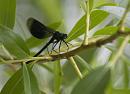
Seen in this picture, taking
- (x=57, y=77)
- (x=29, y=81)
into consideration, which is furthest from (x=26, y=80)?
(x=57, y=77)

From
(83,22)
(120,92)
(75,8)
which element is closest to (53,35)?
(83,22)

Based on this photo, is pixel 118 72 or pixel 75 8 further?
pixel 75 8

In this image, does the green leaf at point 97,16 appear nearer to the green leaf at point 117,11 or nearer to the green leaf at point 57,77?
the green leaf at point 117,11

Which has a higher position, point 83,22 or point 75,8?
point 83,22

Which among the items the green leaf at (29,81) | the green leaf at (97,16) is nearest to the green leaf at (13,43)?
the green leaf at (29,81)

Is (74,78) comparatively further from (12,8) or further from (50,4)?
(12,8)

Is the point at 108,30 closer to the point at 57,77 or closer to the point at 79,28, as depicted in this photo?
the point at 79,28

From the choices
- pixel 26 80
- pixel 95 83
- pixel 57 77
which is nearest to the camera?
pixel 95 83
